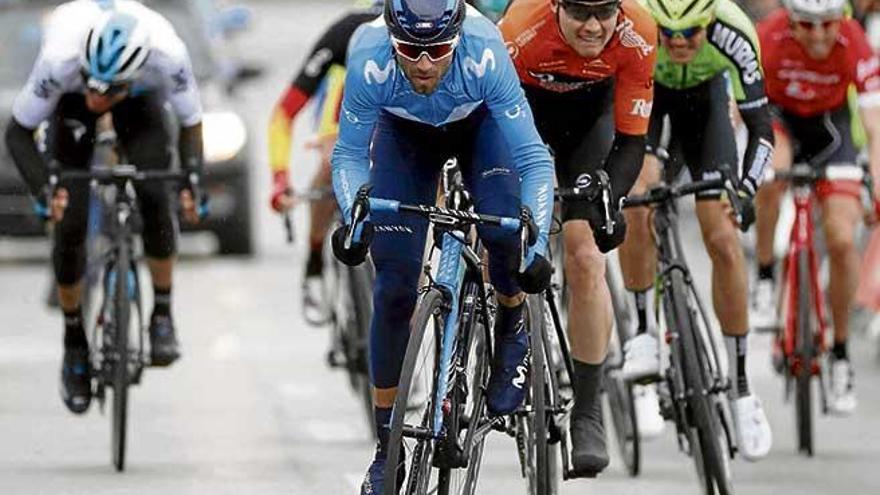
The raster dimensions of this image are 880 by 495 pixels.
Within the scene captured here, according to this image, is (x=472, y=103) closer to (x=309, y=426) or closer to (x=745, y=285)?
(x=745, y=285)

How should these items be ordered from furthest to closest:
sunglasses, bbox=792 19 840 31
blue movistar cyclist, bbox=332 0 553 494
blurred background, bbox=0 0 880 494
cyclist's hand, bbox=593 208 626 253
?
sunglasses, bbox=792 19 840 31 < blurred background, bbox=0 0 880 494 < cyclist's hand, bbox=593 208 626 253 < blue movistar cyclist, bbox=332 0 553 494

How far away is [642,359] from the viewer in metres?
12.3

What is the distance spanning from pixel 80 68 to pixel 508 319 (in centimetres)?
345

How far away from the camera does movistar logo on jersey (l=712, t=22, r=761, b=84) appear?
1241 centimetres

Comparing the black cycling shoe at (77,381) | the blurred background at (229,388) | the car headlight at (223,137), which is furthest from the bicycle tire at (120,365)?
the car headlight at (223,137)

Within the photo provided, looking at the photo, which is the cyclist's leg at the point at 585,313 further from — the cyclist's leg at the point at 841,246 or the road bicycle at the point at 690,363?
the cyclist's leg at the point at 841,246

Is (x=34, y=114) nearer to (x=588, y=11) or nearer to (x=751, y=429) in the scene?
(x=588, y=11)

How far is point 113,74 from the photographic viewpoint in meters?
12.9

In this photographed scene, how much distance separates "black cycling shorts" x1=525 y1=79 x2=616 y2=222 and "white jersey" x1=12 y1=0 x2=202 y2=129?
7.77 feet

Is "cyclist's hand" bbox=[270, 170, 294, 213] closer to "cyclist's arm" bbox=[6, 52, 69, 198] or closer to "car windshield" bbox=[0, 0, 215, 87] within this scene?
"cyclist's arm" bbox=[6, 52, 69, 198]

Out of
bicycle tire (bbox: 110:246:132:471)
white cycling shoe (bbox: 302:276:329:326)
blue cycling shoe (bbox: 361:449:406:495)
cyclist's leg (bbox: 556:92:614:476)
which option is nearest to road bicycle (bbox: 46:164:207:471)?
bicycle tire (bbox: 110:246:132:471)

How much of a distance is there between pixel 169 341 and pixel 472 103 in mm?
3852

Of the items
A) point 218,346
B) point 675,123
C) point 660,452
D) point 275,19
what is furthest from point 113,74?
point 275,19

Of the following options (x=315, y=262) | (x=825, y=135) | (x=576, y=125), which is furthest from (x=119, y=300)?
(x=825, y=135)
